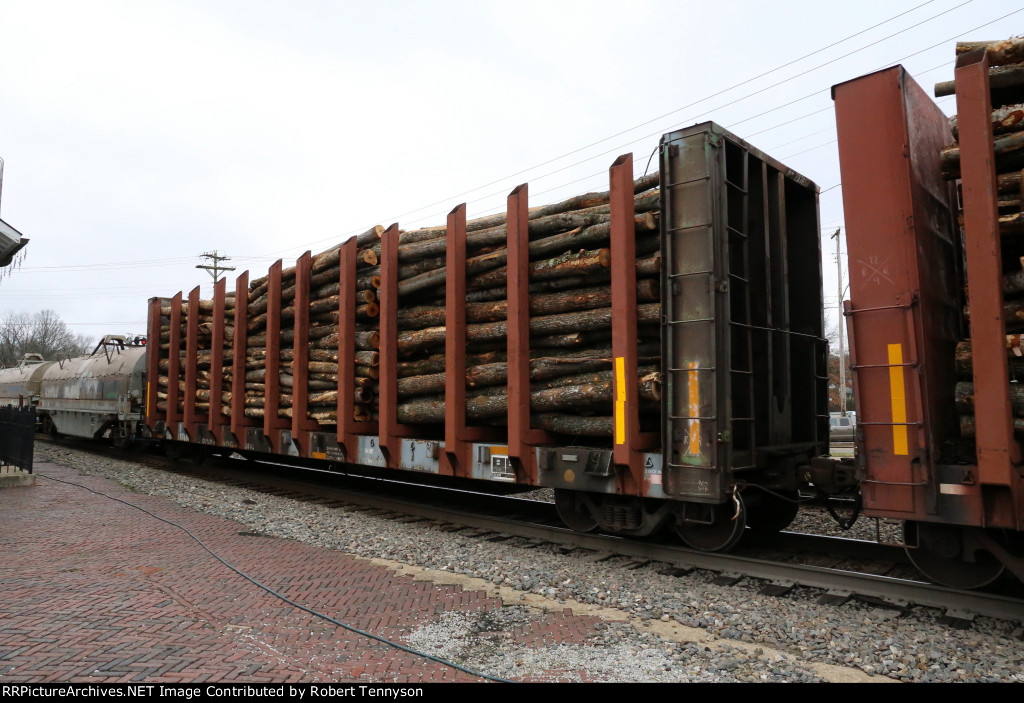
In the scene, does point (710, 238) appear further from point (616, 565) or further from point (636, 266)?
point (616, 565)

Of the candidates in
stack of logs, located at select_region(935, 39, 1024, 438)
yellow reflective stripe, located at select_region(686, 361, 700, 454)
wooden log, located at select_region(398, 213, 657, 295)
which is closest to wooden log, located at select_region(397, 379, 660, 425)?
yellow reflective stripe, located at select_region(686, 361, 700, 454)

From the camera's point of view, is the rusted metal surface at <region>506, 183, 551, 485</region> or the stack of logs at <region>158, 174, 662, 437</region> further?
the rusted metal surface at <region>506, 183, 551, 485</region>

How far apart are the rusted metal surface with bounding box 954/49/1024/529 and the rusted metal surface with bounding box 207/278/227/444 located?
36.7 ft

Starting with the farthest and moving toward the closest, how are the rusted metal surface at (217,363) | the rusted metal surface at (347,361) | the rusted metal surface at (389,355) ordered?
the rusted metal surface at (217,363)
the rusted metal surface at (347,361)
the rusted metal surface at (389,355)

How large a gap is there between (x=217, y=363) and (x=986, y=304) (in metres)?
11.7

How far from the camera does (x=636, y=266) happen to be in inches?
252

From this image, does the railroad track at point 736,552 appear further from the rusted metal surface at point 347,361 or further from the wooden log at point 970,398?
the wooden log at point 970,398

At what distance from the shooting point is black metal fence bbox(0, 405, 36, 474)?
1152 centimetres

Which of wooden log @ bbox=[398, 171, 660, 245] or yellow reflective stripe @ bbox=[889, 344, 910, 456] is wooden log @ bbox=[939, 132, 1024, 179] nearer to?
yellow reflective stripe @ bbox=[889, 344, 910, 456]

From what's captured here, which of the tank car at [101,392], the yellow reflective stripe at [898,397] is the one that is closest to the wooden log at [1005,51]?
the yellow reflective stripe at [898,397]

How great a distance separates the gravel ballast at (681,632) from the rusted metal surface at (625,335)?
990 millimetres

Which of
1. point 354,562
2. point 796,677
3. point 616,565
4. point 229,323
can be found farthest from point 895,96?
point 229,323

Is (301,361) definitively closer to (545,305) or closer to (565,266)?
(545,305)

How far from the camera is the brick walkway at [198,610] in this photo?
148 inches
